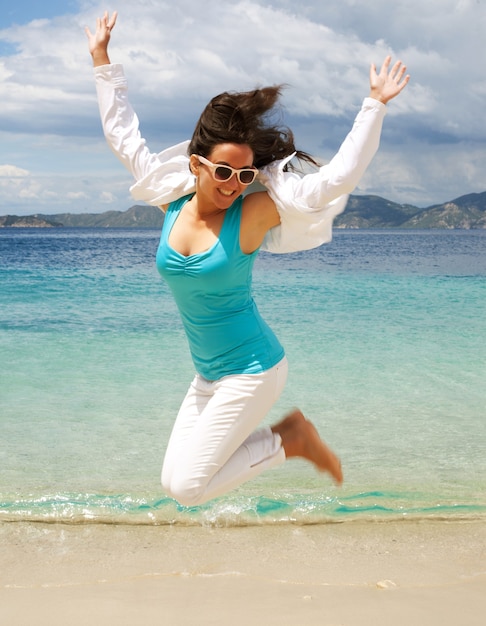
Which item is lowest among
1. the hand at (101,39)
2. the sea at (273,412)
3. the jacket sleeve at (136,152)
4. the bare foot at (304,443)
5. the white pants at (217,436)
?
the sea at (273,412)

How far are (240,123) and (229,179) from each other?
0.28m

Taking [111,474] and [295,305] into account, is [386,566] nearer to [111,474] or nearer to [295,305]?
[111,474]

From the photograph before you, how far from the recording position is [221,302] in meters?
3.51

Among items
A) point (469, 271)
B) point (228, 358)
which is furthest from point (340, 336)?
point (469, 271)

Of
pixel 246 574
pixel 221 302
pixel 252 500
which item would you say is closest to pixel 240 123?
pixel 221 302

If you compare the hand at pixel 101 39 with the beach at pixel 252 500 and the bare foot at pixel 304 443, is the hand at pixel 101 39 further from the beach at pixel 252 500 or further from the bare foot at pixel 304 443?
the beach at pixel 252 500

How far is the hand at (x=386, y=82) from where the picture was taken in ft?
10.6

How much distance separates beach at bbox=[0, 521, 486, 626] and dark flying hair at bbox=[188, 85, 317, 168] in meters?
2.43

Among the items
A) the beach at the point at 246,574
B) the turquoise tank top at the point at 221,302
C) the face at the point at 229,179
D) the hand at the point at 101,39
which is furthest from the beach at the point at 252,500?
the hand at the point at 101,39

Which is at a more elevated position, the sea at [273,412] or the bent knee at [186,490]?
the bent knee at [186,490]

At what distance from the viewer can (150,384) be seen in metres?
9.53

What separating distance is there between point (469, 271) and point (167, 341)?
75.2 ft

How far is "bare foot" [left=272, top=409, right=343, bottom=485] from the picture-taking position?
4098mm

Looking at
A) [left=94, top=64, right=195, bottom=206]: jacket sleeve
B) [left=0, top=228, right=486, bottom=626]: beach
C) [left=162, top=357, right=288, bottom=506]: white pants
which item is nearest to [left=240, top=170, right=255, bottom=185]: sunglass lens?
[left=94, top=64, right=195, bottom=206]: jacket sleeve
